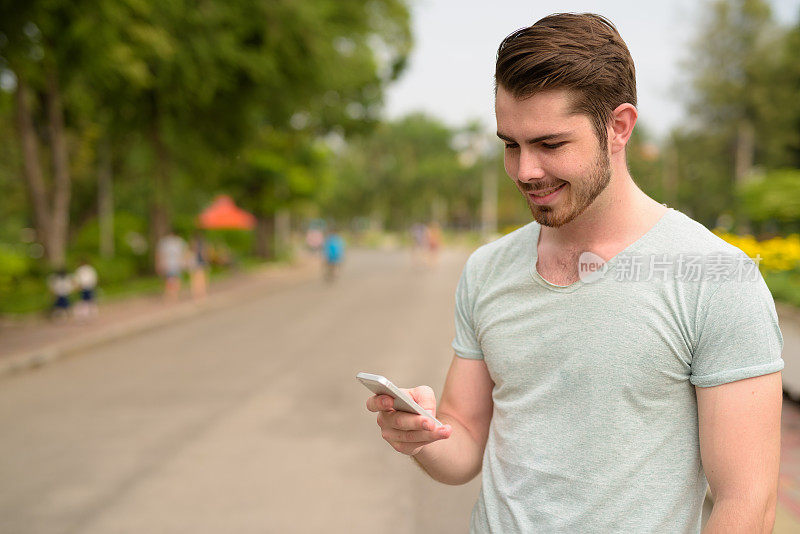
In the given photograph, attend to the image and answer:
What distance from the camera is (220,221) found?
3095cm

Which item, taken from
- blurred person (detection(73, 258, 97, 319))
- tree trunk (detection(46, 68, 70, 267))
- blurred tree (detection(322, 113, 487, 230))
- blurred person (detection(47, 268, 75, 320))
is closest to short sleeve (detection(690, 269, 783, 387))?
blurred person (detection(73, 258, 97, 319))

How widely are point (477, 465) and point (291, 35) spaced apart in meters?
14.0

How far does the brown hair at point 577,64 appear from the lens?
1.45m

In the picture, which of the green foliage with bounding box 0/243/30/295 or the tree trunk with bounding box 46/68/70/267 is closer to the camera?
the tree trunk with bounding box 46/68/70/267

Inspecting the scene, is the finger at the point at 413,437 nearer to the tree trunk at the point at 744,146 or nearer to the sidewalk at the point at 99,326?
the sidewalk at the point at 99,326

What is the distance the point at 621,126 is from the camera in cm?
151

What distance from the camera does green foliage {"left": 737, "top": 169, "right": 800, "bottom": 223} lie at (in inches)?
681

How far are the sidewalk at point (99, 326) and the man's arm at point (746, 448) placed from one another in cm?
940

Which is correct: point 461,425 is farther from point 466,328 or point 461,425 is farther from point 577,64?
point 577,64

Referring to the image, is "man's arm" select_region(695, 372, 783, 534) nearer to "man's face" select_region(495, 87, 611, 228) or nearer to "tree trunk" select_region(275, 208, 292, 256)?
"man's face" select_region(495, 87, 611, 228)

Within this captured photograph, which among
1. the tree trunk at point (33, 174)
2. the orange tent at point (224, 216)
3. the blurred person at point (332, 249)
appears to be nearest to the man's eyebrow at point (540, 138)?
the tree trunk at point (33, 174)

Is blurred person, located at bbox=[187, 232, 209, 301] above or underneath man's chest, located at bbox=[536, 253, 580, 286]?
underneath

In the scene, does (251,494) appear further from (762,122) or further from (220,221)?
(762,122)

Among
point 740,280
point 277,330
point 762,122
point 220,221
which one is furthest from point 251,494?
point 762,122
